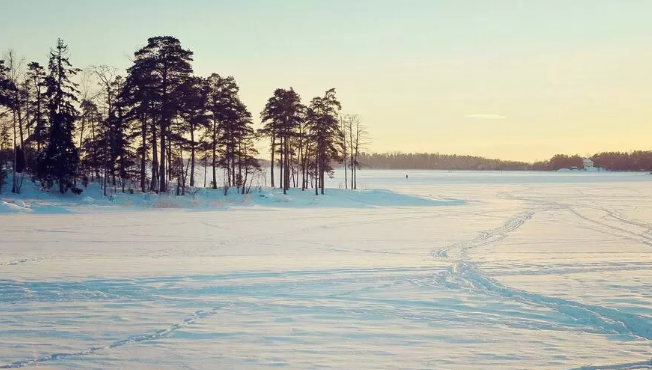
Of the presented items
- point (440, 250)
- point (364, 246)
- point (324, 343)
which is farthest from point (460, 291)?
point (364, 246)

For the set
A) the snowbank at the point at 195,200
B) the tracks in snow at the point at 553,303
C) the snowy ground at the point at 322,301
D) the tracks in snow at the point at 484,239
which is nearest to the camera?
the snowy ground at the point at 322,301

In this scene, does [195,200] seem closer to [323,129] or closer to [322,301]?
[323,129]

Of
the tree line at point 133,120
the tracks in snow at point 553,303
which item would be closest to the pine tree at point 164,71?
the tree line at point 133,120

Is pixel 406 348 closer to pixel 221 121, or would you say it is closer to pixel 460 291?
pixel 460 291

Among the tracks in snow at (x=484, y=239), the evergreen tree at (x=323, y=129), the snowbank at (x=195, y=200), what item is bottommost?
the tracks in snow at (x=484, y=239)

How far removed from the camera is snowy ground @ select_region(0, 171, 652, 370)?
7.16 metres

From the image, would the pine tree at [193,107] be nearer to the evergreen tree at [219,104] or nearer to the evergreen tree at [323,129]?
the evergreen tree at [219,104]

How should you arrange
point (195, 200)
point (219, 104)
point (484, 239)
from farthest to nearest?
1. point (219, 104)
2. point (195, 200)
3. point (484, 239)

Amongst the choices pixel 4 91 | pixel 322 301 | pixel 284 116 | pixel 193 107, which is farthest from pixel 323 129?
pixel 322 301

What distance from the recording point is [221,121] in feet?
167

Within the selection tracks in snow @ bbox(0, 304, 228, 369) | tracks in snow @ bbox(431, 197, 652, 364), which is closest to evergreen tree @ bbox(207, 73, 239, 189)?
tracks in snow @ bbox(431, 197, 652, 364)

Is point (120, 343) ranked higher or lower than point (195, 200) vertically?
lower

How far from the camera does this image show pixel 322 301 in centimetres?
1010

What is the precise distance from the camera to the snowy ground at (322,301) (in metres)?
7.16
